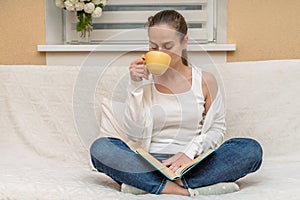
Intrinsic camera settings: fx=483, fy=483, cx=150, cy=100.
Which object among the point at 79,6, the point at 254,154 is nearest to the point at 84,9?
the point at 79,6

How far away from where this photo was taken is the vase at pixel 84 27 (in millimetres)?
2438

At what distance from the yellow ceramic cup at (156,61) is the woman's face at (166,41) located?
0.17 feet

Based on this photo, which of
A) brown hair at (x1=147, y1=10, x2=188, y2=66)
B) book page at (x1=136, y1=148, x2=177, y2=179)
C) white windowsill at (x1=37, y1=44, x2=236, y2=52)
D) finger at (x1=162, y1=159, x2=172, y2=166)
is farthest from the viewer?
white windowsill at (x1=37, y1=44, x2=236, y2=52)

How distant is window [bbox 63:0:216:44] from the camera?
252 cm

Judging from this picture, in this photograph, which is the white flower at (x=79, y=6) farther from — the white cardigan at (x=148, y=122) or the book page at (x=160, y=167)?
the book page at (x=160, y=167)

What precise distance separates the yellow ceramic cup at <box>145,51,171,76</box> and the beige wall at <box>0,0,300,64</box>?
0.86 metres

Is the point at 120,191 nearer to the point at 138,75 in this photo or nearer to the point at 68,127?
the point at 138,75

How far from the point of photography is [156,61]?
5.25 ft

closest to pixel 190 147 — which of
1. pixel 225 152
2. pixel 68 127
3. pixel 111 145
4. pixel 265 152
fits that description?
pixel 225 152

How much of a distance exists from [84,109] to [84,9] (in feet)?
1.95

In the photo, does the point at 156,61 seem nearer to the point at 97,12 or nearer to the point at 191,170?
the point at 191,170

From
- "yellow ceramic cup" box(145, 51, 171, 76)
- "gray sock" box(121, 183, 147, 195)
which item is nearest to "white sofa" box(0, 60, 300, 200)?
"gray sock" box(121, 183, 147, 195)

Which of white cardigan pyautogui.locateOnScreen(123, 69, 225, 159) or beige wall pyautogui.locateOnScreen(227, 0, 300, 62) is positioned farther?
beige wall pyautogui.locateOnScreen(227, 0, 300, 62)

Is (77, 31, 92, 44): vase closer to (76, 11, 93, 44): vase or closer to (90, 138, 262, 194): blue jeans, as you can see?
(76, 11, 93, 44): vase
